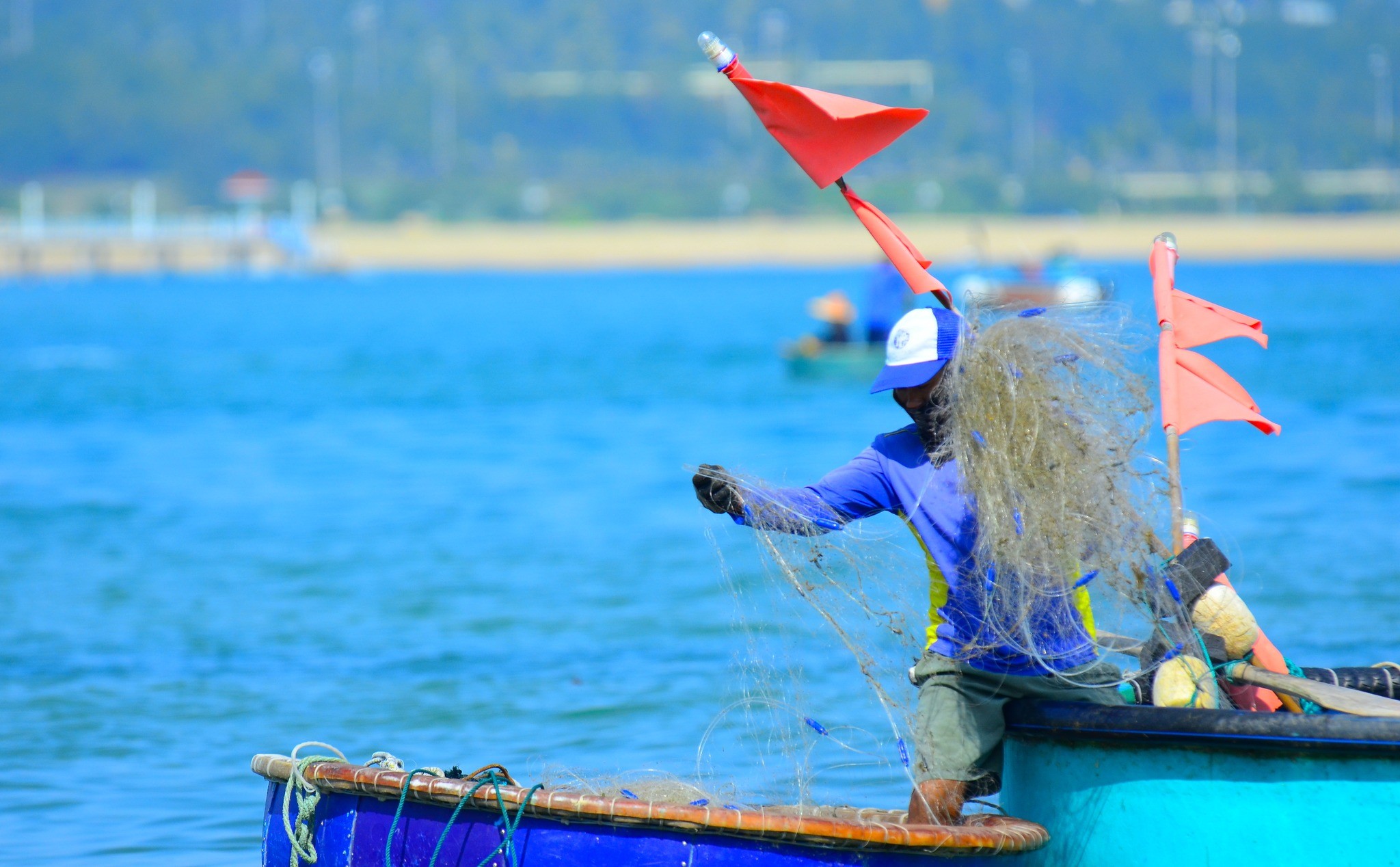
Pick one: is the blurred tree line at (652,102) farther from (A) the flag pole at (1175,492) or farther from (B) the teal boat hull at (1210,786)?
(B) the teal boat hull at (1210,786)

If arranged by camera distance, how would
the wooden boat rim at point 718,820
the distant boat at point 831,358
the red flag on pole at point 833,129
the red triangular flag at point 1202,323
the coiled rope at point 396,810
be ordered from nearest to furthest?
the wooden boat rim at point 718,820 → the coiled rope at point 396,810 → the red flag on pole at point 833,129 → the red triangular flag at point 1202,323 → the distant boat at point 831,358

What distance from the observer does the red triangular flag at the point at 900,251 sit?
16.4ft

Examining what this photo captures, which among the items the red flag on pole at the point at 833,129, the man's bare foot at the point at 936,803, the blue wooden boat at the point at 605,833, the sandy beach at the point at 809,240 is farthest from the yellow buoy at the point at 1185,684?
the sandy beach at the point at 809,240

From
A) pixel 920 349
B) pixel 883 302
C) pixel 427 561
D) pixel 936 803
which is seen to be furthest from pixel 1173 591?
pixel 883 302

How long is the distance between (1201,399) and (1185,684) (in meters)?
1.12

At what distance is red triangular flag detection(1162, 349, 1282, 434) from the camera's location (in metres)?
5.32

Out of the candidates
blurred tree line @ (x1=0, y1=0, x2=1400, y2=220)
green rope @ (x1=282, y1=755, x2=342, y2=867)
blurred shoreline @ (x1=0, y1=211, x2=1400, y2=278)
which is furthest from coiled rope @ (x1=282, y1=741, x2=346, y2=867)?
blurred tree line @ (x1=0, y1=0, x2=1400, y2=220)

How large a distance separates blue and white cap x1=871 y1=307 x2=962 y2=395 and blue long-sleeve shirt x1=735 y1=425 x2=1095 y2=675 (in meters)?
0.17

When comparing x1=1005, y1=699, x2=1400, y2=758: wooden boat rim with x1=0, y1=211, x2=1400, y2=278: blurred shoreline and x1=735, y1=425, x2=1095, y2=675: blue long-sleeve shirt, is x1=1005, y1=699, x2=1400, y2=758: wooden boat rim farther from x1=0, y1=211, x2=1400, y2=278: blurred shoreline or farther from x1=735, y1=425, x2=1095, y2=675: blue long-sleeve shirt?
x1=0, y1=211, x2=1400, y2=278: blurred shoreline

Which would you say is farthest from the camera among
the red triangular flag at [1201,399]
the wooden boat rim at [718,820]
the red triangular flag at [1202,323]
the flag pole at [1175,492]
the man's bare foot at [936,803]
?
the red triangular flag at [1202,323]

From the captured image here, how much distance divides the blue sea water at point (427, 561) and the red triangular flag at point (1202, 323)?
1.22 metres

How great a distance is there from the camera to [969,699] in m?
4.64

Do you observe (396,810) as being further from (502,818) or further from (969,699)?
(969,699)

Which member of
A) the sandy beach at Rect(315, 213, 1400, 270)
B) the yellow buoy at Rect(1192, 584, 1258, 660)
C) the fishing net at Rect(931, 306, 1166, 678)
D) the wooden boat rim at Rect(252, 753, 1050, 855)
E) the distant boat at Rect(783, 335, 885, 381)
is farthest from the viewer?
the sandy beach at Rect(315, 213, 1400, 270)
